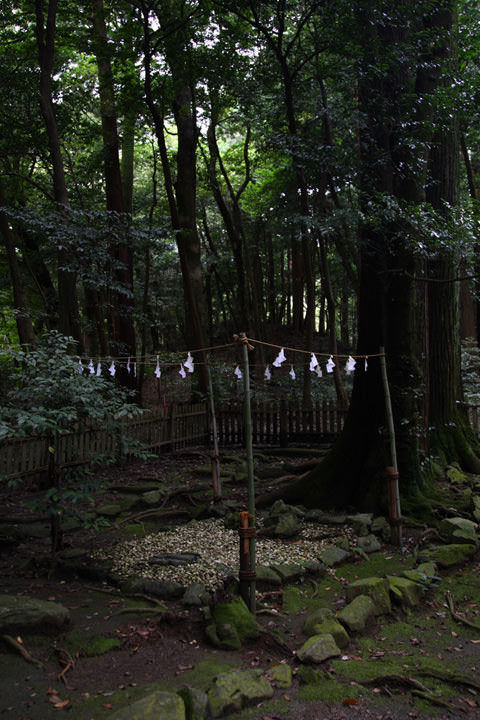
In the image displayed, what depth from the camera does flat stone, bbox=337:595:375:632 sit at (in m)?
3.70

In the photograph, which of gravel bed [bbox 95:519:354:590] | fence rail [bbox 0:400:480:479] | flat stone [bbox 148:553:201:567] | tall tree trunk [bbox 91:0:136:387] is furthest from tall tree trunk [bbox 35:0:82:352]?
flat stone [bbox 148:553:201:567]

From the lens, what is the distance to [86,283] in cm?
912

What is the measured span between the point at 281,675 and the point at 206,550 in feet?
7.51

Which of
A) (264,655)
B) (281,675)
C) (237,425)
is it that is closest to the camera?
(281,675)

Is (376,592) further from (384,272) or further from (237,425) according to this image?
(237,425)

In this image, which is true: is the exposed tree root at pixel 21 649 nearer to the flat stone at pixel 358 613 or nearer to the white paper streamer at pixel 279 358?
the flat stone at pixel 358 613

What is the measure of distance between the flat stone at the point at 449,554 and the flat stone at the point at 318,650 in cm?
201

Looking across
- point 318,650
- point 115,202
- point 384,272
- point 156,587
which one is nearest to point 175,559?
point 156,587

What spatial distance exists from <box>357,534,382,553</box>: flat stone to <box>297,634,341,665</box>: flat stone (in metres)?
2.13

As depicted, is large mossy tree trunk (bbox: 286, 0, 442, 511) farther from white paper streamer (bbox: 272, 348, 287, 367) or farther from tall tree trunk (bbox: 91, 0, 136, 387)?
tall tree trunk (bbox: 91, 0, 136, 387)

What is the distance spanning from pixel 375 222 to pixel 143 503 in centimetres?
485

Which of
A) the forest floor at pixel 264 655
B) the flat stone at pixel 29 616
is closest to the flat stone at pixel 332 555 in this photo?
the forest floor at pixel 264 655

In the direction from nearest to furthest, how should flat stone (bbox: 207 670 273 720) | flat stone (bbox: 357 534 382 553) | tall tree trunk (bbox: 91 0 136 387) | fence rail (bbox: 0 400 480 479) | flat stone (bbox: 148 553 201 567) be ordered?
flat stone (bbox: 207 670 273 720) → flat stone (bbox: 148 553 201 567) → flat stone (bbox: 357 534 382 553) → fence rail (bbox: 0 400 480 479) → tall tree trunk (bbox: 91 0 136 387)

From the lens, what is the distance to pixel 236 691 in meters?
2.79
